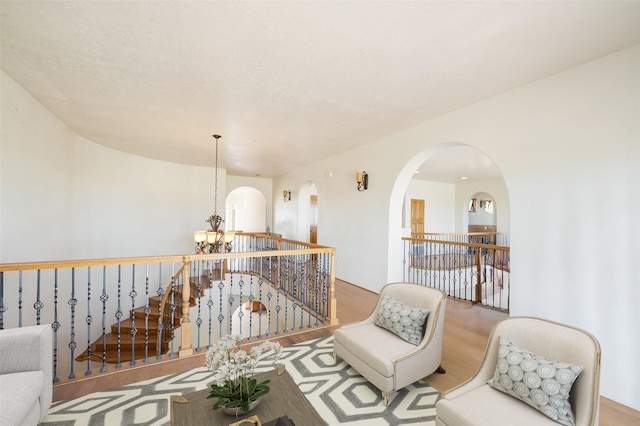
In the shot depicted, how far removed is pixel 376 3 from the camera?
5.72 ft

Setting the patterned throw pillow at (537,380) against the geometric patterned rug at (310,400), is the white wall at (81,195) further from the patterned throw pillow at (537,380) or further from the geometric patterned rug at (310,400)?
the patterned throw pillow at (537,380)

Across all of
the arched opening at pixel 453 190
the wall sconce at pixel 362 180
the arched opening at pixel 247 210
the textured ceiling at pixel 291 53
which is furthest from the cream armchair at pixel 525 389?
the arched opening at pixel 247 210

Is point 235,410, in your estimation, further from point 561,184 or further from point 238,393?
point 561,184

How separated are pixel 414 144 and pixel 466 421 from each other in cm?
347

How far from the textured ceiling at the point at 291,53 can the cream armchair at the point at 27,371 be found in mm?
2204

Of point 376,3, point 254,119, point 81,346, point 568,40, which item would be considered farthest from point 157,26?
point 81,346

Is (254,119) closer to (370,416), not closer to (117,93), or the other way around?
(117,93)

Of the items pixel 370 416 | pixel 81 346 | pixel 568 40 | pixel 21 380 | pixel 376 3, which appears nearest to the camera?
pixel 21 380

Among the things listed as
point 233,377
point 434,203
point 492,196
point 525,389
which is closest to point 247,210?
point 434,203

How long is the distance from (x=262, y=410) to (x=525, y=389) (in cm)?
149

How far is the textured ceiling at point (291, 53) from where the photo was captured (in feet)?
5.98

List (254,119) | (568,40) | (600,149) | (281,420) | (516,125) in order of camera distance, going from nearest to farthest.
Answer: (281,420)
(568,40)
(600,149)
(516,125)
(254,119)

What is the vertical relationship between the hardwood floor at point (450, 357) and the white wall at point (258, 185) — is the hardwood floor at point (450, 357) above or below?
below

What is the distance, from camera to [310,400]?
2.11 metres
